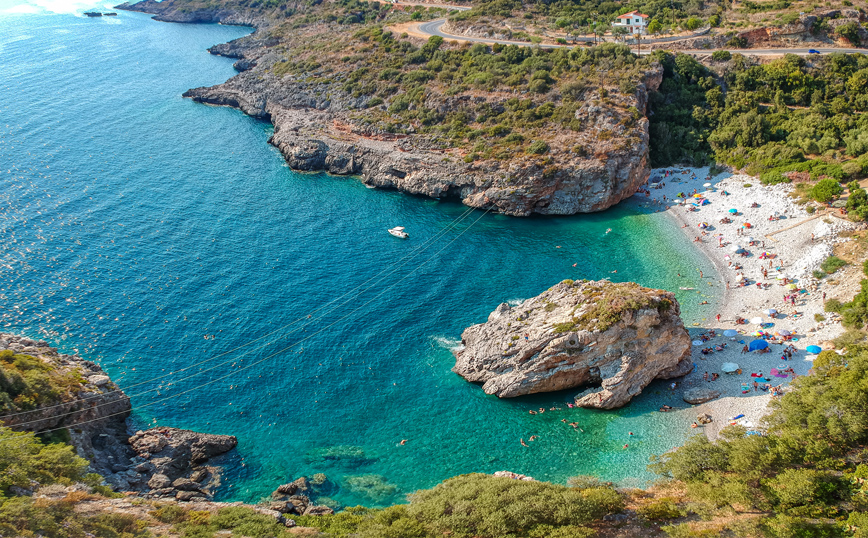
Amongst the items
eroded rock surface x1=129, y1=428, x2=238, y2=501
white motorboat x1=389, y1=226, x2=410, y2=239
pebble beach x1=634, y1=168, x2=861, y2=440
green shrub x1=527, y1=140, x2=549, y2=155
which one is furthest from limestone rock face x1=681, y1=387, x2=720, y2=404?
green shrub x1=527, y1=140, x2=549, y2=155

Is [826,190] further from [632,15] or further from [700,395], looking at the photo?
[632,15]

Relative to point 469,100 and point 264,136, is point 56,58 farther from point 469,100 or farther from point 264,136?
point 469,100

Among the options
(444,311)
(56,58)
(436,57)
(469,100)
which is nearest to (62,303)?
(444,311)

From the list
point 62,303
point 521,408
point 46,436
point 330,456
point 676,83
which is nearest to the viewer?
point 46,436

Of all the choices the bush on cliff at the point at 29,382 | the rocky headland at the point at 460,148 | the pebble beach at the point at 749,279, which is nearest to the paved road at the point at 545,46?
the rocky headland at the point at 460,148

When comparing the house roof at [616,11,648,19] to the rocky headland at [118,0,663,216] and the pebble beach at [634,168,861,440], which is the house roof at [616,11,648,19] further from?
the pebble beach at [634,168,861,440]

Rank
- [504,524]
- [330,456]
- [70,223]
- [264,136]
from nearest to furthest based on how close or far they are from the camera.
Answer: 1. [504,524]
2. [330,456]
3. [70,223]
4. [264,136]

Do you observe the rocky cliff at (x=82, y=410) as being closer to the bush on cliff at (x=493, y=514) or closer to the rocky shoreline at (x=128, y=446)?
the rocky shoreline at (x=128, y=446)

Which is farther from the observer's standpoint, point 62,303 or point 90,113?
point 90,113
